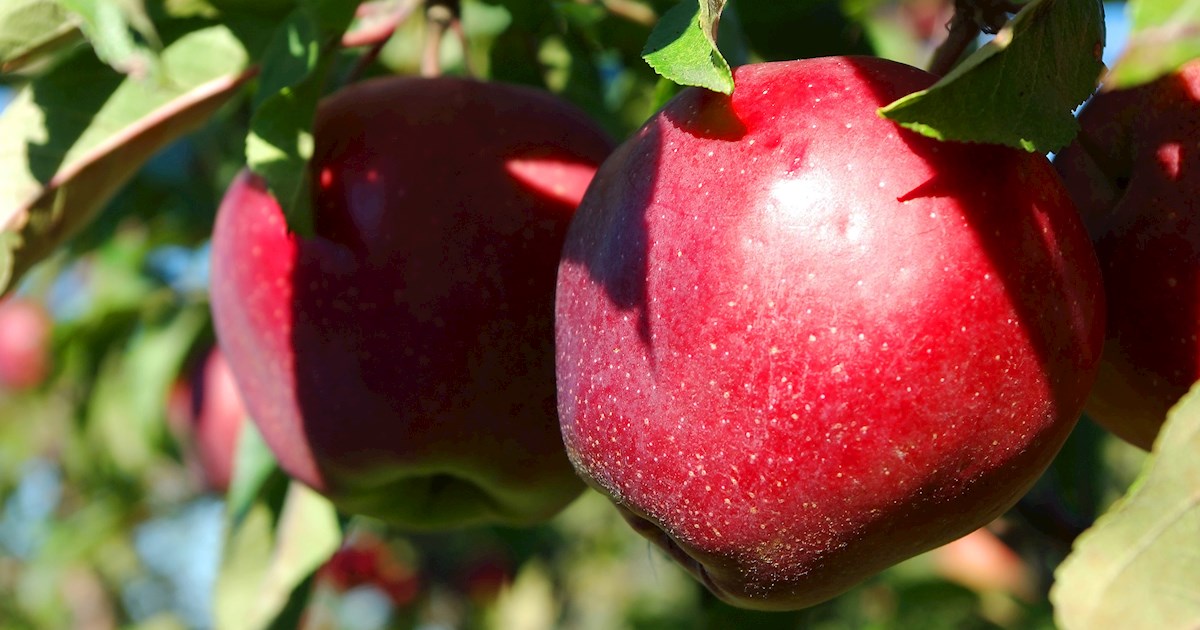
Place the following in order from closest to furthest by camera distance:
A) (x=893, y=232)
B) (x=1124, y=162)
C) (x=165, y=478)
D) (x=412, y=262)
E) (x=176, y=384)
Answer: (x=893, y=232) → (x=1124, y=162) → (x=412, y=262) → (x=176, y=384) → (x=165, y=478)

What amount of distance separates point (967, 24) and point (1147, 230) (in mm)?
196

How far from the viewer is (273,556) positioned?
155 cm

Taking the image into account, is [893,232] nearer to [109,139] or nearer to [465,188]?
[465,188]

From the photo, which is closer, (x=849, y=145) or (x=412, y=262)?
(x=849, y=145)

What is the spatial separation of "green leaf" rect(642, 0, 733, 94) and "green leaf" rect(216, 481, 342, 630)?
2.89 ft

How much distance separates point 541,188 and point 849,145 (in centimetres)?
39

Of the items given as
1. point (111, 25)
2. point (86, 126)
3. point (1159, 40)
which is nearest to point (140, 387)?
point (86, 126)

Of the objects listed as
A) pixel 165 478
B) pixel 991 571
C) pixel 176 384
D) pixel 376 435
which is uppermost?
pixel 376 435

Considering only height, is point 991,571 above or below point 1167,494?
below

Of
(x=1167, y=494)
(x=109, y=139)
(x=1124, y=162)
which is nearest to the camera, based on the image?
(x=1167, y=494)

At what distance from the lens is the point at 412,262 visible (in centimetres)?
104

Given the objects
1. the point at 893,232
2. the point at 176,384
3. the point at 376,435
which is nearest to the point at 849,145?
the point at 893,232

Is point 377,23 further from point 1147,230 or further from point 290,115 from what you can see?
point 1147,230

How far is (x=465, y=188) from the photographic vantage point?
1.06 meters
